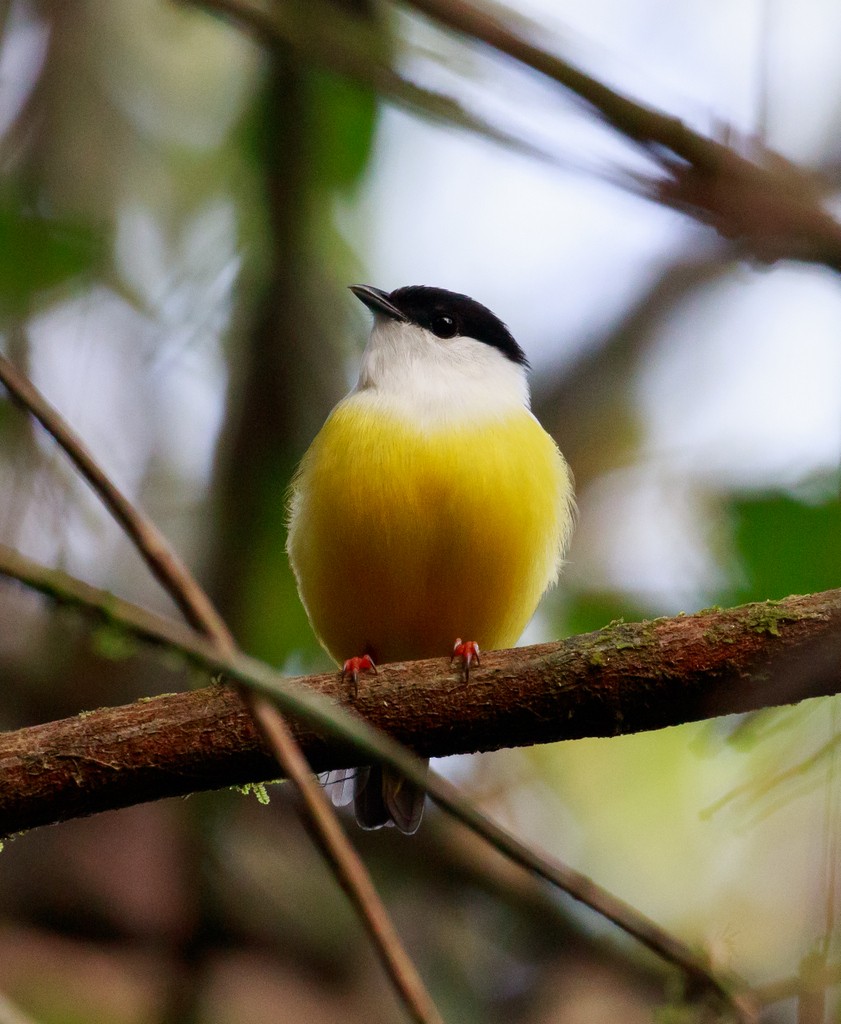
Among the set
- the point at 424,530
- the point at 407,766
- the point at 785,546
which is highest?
the point at 424,530

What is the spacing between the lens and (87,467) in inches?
60.2

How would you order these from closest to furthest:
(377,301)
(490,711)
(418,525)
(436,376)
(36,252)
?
(490,711) < (36,252) < (418,525) < (436,376) < (377,301)

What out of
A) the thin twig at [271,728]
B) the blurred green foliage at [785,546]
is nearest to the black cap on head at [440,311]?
the blurred green foliage at [785,546]

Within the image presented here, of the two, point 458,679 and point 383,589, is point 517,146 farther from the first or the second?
point 383,589

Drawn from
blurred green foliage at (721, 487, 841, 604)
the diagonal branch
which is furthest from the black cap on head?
the diagonal branch

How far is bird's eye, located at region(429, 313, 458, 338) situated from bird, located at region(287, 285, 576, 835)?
1.51 ft

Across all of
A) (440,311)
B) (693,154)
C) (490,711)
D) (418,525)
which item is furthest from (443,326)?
(693,154)

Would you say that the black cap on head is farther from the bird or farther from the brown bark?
the brown bark

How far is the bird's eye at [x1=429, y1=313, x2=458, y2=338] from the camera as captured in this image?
5.10 metres

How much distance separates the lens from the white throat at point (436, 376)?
435 cm

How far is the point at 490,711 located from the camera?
307 cm

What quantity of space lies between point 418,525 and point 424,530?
0.08ft

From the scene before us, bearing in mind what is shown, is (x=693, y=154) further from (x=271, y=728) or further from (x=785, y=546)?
(x=785, y=546)

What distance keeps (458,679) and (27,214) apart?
2.05 metres
